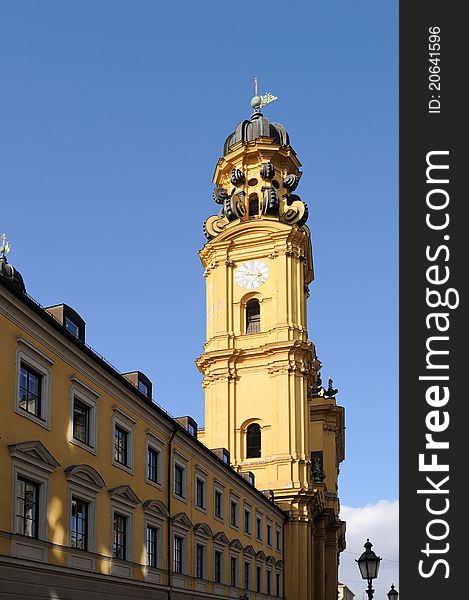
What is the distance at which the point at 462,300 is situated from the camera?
1537 cm

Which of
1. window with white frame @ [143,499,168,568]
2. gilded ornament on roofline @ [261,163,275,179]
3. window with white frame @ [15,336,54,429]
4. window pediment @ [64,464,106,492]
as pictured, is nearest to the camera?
window with white frame @ [15,336,54,429]

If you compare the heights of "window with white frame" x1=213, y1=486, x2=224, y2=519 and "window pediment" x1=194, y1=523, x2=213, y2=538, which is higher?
"window with white frame" x1=213, y1=486, x2=224, y2=519

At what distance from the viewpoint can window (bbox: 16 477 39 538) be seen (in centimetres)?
2114

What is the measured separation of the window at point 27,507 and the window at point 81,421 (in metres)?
2.88

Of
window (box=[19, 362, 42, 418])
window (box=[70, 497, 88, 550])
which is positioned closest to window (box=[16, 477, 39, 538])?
window (box=[19, 362, 42, 418])

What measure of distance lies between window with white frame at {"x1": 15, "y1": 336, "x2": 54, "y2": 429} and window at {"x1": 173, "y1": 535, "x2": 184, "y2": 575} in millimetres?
11081

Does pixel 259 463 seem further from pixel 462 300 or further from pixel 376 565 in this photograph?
pixel 462 300

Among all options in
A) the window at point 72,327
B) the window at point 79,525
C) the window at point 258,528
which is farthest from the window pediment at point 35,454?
the window at point 258,528

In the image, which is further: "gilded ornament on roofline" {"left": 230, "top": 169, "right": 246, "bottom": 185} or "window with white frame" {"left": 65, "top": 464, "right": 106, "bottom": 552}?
"gilded ornament on roofline" {"left": 230, "top": 169, "right": 246, "bottom": 185}

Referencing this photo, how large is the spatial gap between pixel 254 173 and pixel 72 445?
47.0 m

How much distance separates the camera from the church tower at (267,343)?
191ft

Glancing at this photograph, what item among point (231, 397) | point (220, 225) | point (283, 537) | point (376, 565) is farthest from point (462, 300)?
point (220, 225)

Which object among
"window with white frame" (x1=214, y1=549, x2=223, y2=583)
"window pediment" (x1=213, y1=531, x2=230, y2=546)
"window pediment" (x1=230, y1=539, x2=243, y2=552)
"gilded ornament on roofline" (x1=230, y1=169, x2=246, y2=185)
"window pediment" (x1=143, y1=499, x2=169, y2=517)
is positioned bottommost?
"window with white frame" (x1=214, y1=549, x2=223, y2=583)

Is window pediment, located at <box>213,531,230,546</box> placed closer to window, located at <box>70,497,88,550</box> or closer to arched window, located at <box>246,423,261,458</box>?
window, located at <box>70,497,88,550</box>
